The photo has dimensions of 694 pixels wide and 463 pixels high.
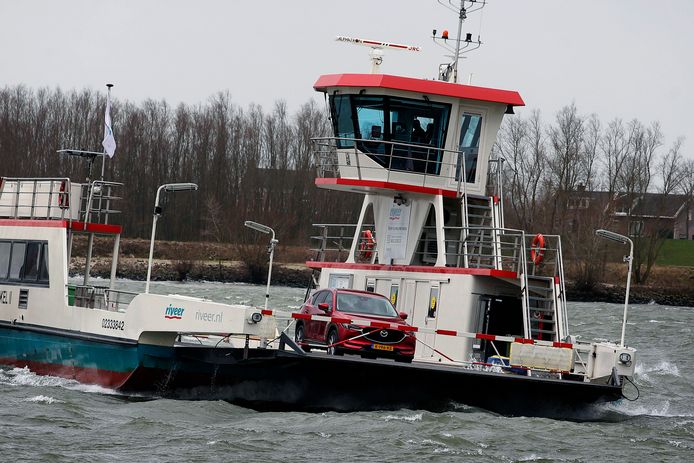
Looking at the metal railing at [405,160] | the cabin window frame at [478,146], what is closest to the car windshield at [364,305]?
the metal railing at [405,160]

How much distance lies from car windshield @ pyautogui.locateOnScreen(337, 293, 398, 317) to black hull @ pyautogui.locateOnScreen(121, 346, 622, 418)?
1420 millimetres

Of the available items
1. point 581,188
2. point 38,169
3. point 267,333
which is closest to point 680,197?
point 581,188

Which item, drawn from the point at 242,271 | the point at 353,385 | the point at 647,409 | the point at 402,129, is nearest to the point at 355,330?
the point at 353,385

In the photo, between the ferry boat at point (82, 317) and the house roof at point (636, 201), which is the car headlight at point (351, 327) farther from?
the house roof at point (636, 201)

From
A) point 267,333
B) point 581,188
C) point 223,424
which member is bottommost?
point 223,424

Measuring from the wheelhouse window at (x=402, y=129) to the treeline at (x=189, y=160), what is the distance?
5560 cm

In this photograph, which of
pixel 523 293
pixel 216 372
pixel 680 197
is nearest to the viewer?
pixel 216 372

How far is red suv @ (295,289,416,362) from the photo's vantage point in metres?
22.4

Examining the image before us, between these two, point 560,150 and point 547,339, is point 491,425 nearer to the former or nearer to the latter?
point 547,339

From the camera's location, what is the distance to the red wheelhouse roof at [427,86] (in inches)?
1048

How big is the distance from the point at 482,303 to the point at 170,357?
6.19 meters

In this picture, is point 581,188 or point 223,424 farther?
point 581,188

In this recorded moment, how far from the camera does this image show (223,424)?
813 inches

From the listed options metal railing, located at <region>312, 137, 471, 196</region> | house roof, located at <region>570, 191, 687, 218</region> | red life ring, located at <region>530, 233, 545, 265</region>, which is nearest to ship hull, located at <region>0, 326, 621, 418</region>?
red life ring, located at <region>530, 233, 545, 265</region>
